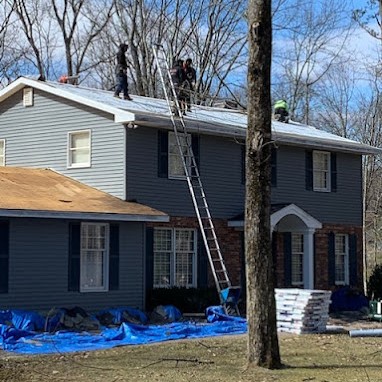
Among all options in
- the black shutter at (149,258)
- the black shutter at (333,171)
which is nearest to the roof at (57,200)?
the black shutter at (149,258)

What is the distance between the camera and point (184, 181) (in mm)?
23797

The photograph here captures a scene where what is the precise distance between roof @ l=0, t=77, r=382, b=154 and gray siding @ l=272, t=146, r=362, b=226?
1.82ft

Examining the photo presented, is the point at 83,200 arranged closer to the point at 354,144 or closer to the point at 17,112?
the point at 17,112

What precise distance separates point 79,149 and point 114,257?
3.74 m

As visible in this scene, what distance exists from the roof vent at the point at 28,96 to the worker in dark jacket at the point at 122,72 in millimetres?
2491

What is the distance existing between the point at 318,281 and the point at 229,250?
13.9ft

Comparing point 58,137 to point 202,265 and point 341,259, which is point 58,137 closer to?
point 202,265

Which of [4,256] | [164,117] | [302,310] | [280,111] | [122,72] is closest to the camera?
[302,310]

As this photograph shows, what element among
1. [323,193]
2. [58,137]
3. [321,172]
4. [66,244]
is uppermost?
[58,137]

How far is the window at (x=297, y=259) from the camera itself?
2716cm

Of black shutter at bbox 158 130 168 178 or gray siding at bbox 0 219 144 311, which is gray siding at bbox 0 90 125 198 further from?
gray siding at bbox 0 219 144 311

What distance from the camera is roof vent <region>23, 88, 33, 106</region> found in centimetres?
2509

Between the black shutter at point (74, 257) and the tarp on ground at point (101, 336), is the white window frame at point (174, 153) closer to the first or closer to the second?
the black shutter at point (74, 257)

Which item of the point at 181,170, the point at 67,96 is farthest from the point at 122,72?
the point at 181,170
